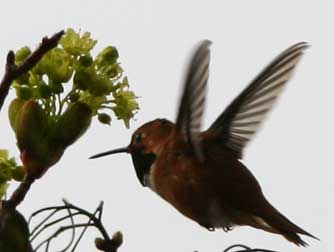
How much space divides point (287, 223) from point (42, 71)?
3.96 feet

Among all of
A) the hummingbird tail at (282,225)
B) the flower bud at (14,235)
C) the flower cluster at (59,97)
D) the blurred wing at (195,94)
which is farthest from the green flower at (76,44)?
the hummingbird tail at (282,225)

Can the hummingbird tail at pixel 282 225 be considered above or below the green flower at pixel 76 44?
below

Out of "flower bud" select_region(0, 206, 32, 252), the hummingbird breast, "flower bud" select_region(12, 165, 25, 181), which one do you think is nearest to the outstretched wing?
the hummingbird breast

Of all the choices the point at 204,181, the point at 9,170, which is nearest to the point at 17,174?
the point at 9,170

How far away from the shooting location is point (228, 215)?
9.43 ft

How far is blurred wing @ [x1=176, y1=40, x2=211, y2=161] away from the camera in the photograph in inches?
83.5

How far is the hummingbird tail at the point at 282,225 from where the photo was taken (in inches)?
107

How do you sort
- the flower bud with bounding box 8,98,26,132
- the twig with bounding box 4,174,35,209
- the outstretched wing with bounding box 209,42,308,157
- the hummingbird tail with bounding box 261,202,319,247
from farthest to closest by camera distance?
1. the hummingbird tail with bounding box 261,202,319,247
2. the outstretched wing with bounding box 209,42,308,157
3. the flower bud with bounding box 8,98,26,132
4. the twig with bounding box 4,174,35,209

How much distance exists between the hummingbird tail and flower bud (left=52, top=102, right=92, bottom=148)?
3.18 feet

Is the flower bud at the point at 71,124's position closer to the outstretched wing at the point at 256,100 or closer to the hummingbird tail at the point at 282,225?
the outstretched wing at the point at 256,100

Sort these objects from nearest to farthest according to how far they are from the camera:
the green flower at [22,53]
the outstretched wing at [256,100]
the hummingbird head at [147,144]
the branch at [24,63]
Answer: the branch at [24,63] → the green flower at [22,53] → the outstretched wing at [256,100] → the hummingbird head at [147,144]

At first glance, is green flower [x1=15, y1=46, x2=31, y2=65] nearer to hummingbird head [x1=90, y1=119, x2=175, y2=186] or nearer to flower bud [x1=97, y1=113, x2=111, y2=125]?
flower bud [x1=97, y1=113, x2=111, y2=125]

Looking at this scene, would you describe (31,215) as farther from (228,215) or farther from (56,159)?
(228,215)

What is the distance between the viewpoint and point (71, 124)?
2307 millimetres
